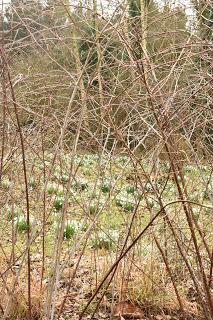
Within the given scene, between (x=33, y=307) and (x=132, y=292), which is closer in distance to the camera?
(x=33, y=307)

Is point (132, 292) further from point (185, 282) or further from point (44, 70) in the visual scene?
point (44, 70)

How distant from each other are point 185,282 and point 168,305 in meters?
0.32

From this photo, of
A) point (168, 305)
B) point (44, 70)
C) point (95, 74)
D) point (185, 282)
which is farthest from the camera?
point (185, 282)

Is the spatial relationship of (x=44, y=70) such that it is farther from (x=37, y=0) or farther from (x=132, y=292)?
(x=132, y=292)

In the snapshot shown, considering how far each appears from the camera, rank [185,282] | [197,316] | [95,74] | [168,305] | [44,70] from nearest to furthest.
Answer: [95,74] < [44,70] < [197,316] < [168,305] < [185,282]

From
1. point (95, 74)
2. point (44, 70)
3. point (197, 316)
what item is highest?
point (44, 70)

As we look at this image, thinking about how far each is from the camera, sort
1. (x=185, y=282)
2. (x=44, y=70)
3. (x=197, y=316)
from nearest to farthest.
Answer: (x=44, y=70), (x=197, y=316), (x=185, y=282)

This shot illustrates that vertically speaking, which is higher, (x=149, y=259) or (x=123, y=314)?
(x=149, y=259)

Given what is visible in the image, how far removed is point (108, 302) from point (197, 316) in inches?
29.7

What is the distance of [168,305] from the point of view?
3672 mm

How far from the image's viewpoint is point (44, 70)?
3.13 metres

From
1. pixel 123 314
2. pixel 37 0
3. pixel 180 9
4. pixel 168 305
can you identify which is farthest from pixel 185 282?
pixel 37 0

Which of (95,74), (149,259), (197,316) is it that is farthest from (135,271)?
(95,74)

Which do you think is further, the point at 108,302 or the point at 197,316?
the point at 108,302
